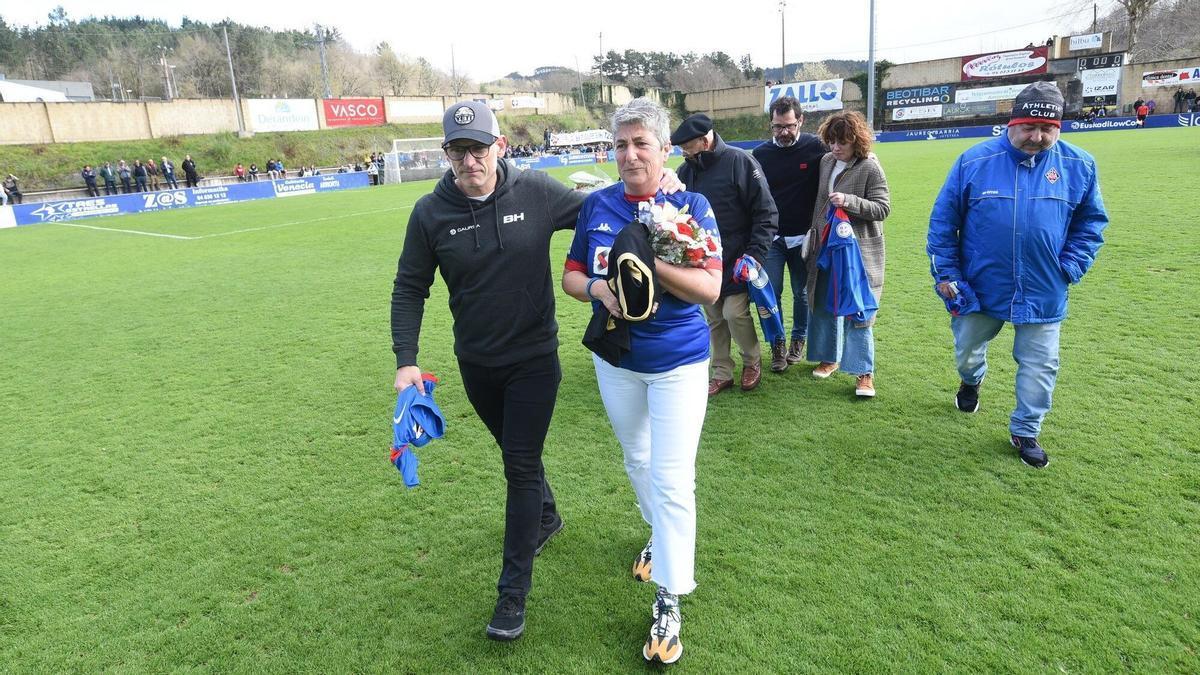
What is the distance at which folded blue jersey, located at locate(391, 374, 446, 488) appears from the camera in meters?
2.85

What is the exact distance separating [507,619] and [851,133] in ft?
12.6

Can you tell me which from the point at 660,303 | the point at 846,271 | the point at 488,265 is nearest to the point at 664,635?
the point at 660,303

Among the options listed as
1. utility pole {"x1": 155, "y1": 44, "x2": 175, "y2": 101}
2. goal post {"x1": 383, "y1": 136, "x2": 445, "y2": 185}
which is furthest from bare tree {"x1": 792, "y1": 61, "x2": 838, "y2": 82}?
utility pole {"x1": 155, "y1": 44, "x2": 175, "y2": 101}

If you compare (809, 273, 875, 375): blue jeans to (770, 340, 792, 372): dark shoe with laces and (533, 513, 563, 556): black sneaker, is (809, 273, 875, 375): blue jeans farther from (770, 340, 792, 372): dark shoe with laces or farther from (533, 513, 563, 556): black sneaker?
(533, 513, 563, 556): black sneaker

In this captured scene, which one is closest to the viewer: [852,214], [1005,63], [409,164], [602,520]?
[602,520]

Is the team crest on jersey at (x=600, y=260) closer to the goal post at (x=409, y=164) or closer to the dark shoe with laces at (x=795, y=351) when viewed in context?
the dark shoe with laces at (x=795, y=351)

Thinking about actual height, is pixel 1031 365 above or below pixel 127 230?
below

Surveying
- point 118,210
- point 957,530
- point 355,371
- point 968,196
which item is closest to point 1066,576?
point 957,530

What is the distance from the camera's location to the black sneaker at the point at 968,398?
4.72m

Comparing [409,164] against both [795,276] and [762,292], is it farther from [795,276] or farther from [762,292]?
[762,292]

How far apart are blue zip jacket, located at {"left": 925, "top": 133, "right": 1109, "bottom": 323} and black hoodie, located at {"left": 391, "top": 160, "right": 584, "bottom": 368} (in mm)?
2471

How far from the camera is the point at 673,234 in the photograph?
2.47 metres

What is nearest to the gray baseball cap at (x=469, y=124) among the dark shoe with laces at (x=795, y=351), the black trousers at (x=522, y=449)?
the black trousers at (x=522, y=449)

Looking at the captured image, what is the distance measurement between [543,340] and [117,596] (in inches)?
95.8
